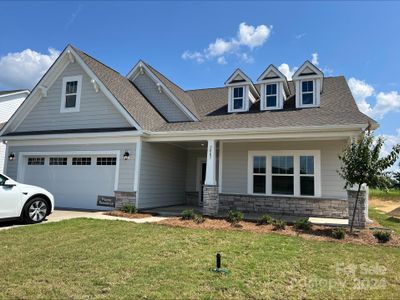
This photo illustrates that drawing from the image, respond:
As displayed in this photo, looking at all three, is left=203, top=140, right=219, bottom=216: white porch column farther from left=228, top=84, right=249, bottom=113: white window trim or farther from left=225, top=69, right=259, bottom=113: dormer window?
left=225, top=69, right=259, bottom=113: dormer window

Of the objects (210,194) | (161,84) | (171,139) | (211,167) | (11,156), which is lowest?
(210,194)

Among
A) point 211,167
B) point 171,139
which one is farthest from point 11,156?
point 211,167

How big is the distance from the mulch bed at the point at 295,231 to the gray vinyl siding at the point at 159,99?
606 cm

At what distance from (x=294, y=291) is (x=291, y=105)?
10.7 meters

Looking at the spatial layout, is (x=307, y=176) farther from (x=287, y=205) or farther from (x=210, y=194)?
(x=210, y=194)

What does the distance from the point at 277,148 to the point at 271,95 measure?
2.66 m

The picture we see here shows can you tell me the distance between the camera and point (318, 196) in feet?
38.5

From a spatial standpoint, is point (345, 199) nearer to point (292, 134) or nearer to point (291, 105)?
point (292, 134)

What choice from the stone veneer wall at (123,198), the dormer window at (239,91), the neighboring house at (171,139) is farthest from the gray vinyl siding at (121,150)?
the dormer window at (239,91)

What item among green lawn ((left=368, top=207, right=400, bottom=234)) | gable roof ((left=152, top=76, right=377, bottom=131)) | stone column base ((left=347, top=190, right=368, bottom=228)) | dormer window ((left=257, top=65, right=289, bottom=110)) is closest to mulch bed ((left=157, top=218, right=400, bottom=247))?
stone column base ((left=347, top=190, right=368, bottom=228))

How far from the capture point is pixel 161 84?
14844 mm

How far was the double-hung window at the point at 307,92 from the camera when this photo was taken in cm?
1313

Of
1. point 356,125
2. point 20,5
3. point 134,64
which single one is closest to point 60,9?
point 20,5

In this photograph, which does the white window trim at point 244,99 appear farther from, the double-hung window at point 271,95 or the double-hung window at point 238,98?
the double-hung window at point 271,95
